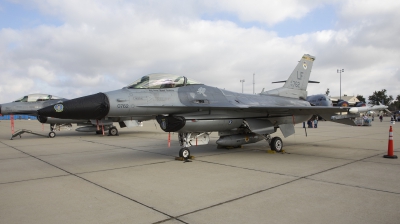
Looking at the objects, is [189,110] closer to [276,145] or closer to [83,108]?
[83,108]

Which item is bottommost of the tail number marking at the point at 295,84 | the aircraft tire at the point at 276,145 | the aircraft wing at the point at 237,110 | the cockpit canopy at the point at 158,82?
the aircraft tire at the point at 276,145

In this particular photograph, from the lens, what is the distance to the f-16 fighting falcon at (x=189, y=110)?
6.44 m

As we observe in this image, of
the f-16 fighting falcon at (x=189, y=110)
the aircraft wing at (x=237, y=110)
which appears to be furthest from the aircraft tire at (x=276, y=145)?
the aircraft wing at (x=237, y=110)

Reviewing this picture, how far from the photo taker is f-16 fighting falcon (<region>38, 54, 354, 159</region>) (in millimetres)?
6441

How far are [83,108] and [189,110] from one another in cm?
257

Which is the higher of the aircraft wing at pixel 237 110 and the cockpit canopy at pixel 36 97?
the cockpit canopy at pixel 36 97

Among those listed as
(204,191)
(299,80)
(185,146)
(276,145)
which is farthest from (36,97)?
(204,191)

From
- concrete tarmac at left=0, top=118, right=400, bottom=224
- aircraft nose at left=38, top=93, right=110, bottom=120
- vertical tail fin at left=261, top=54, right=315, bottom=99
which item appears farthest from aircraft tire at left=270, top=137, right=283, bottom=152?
aircraft nose at left=38, top=93, right=110, bottom=120

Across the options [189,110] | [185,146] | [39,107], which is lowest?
[185,146]

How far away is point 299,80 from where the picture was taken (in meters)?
11.2

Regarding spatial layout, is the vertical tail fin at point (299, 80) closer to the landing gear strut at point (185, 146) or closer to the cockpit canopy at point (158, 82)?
the cockpit canopy at point (158, 82)

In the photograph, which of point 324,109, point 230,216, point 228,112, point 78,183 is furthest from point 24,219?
point 324,109

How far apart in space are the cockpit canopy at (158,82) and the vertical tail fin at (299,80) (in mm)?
4996

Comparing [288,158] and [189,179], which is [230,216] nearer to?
[189,179]
